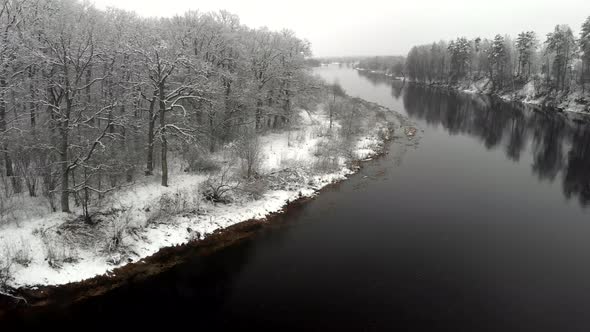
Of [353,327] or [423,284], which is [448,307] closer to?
[423,284]

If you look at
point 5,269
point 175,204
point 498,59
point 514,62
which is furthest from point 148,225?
point 514,62

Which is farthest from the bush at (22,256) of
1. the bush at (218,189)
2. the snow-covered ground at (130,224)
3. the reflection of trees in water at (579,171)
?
the reflection of trees in water at (579,171)

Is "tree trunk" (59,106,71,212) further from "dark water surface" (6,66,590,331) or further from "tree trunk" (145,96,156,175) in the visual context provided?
"dark water surface" (6,66,590,331)

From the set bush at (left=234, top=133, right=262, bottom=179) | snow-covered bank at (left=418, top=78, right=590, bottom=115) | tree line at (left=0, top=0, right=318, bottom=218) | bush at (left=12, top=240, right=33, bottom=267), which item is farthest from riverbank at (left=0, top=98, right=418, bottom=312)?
snow-covered bank at (left=418, top=78, right=590, bottom=115)

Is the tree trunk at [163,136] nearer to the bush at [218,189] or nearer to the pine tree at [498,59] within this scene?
the bush at [218,189]

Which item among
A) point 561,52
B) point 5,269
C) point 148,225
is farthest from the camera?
point 561,52

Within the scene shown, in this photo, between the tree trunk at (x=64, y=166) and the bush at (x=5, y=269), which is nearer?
the bush at (x=5, y=269)

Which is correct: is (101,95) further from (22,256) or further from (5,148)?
(22,256)
